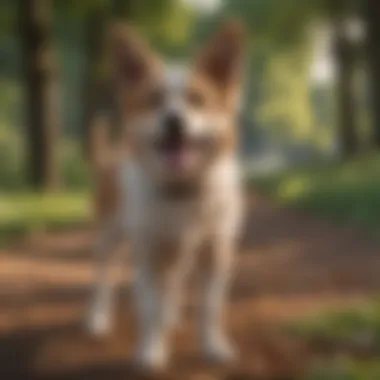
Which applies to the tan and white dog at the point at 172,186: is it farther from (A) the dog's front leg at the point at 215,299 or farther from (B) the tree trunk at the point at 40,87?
(B) the tree trunk at the point at 40,87

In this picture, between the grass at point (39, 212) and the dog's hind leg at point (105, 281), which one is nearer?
the dog's hind leg at point (105, 281)

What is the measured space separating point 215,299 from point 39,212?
1.14ft

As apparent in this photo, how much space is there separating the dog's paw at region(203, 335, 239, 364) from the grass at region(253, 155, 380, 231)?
23 cm

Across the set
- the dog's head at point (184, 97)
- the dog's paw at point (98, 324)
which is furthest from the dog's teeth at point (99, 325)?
the dog's head at point (184, 97)

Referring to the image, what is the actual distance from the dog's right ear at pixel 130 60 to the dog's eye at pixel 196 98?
4 centimetres

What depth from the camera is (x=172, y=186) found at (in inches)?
31.0

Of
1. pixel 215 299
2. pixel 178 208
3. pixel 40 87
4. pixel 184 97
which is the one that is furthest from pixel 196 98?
pixel 40 87

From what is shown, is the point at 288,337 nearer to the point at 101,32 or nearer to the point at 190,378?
the point at 190,378

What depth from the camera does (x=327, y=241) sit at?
0.99 m

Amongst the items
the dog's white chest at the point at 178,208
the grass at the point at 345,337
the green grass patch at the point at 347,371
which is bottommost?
the green grass patch at the point at 347,371

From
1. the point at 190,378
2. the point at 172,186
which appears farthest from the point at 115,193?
the point at 190,378

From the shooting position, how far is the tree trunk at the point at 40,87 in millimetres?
1011

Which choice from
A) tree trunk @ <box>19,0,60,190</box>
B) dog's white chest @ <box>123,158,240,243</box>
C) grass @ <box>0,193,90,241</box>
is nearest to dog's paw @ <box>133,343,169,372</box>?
dog's white chest @ <box>123,158,240,243</box>

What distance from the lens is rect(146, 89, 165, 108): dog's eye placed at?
0.74 metres
